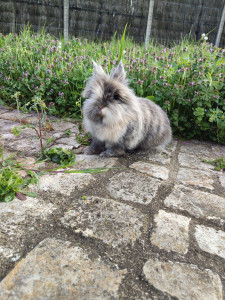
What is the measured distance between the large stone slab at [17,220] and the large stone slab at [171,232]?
2.34 ft

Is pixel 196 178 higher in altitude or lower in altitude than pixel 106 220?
lower

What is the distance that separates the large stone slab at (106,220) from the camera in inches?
60.4

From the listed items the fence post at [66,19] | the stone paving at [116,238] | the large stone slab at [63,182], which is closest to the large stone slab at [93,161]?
the stone paving at [116,238]

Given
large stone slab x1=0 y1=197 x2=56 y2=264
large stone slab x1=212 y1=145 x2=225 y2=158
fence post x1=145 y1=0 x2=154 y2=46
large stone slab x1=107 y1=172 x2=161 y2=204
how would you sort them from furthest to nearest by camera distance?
fence post x1=145 y1=0 x2=154 y2=46 → large stone slab x1=212 y1=145 x2=225 y2=158 → large stone slab x1=107 y1=172 x2=161 y2=204 → large stone slab x1=0 y1=197 x2=56 y2=264

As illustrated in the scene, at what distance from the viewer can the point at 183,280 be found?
1.29 m

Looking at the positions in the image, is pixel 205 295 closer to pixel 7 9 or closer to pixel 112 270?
pixel 112 270

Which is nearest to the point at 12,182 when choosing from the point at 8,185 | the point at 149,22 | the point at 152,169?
the point at 8,185

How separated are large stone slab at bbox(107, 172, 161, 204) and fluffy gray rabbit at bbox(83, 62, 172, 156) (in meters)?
0.47

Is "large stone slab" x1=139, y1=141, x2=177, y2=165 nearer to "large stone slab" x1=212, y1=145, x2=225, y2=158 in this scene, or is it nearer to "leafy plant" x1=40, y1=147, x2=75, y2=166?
"large stone slab" x1=212, y1=145, x2=225, y2=158

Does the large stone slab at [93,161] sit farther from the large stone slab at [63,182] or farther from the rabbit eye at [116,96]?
the rabbit eye at [116,96]

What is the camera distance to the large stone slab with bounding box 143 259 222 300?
4.00ft

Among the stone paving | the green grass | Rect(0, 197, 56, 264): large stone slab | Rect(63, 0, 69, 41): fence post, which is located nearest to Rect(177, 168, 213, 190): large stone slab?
the stone paving

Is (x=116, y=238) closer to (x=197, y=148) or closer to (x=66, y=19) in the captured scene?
(x=197, y=148)

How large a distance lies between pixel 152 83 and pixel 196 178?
5.73 ft
